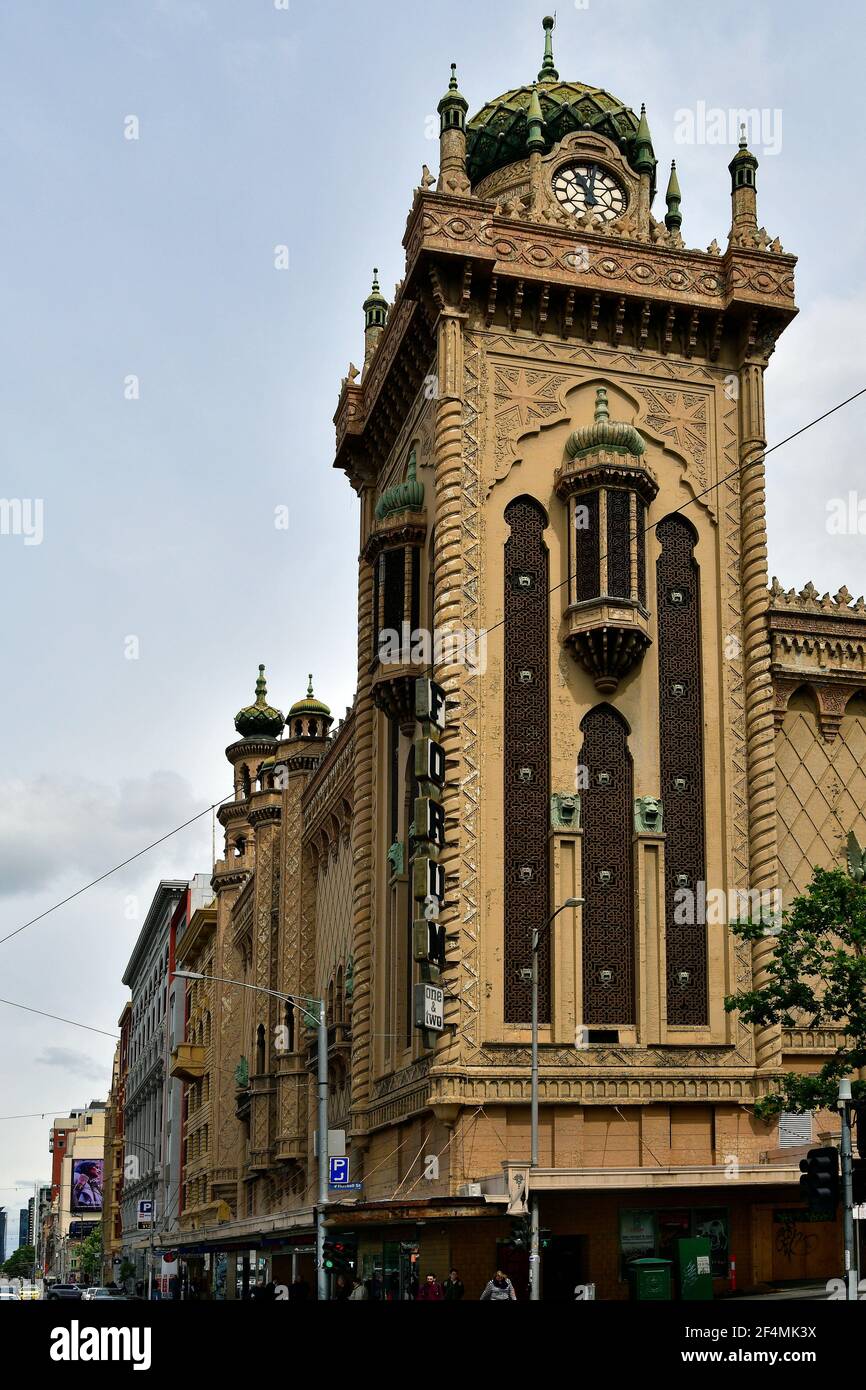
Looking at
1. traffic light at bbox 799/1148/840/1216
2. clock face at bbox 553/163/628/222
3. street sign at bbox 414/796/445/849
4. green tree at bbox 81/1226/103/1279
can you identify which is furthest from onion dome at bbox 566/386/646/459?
green tree at bbox 81/1226/103/1279

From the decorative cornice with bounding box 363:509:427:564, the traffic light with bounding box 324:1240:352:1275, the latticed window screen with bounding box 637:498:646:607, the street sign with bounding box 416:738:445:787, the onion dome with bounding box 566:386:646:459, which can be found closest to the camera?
the traffic light with bounding box 324:1240:352:1275

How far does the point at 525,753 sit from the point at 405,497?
7588 mm

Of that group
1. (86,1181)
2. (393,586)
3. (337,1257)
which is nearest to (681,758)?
(393,586)

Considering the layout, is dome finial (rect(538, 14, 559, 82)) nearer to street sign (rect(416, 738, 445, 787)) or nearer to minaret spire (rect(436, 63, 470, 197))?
minaret spire (rect(436, 63, 470, 197))

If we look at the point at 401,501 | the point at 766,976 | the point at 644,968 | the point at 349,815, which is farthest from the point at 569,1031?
the point at 349,815

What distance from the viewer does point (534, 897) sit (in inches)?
1422

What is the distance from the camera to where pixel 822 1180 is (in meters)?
21.3

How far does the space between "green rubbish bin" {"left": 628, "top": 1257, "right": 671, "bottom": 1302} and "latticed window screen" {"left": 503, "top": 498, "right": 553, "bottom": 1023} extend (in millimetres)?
5350

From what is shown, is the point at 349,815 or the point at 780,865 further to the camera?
the point at 349,815

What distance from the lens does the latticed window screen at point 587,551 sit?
37375 mm

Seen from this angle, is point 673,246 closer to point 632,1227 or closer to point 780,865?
point 780,865

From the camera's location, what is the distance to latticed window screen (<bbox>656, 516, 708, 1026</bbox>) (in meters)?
36.7

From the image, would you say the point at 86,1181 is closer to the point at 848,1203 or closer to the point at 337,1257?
the point at 337,1257

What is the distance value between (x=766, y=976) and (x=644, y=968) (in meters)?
2.68
